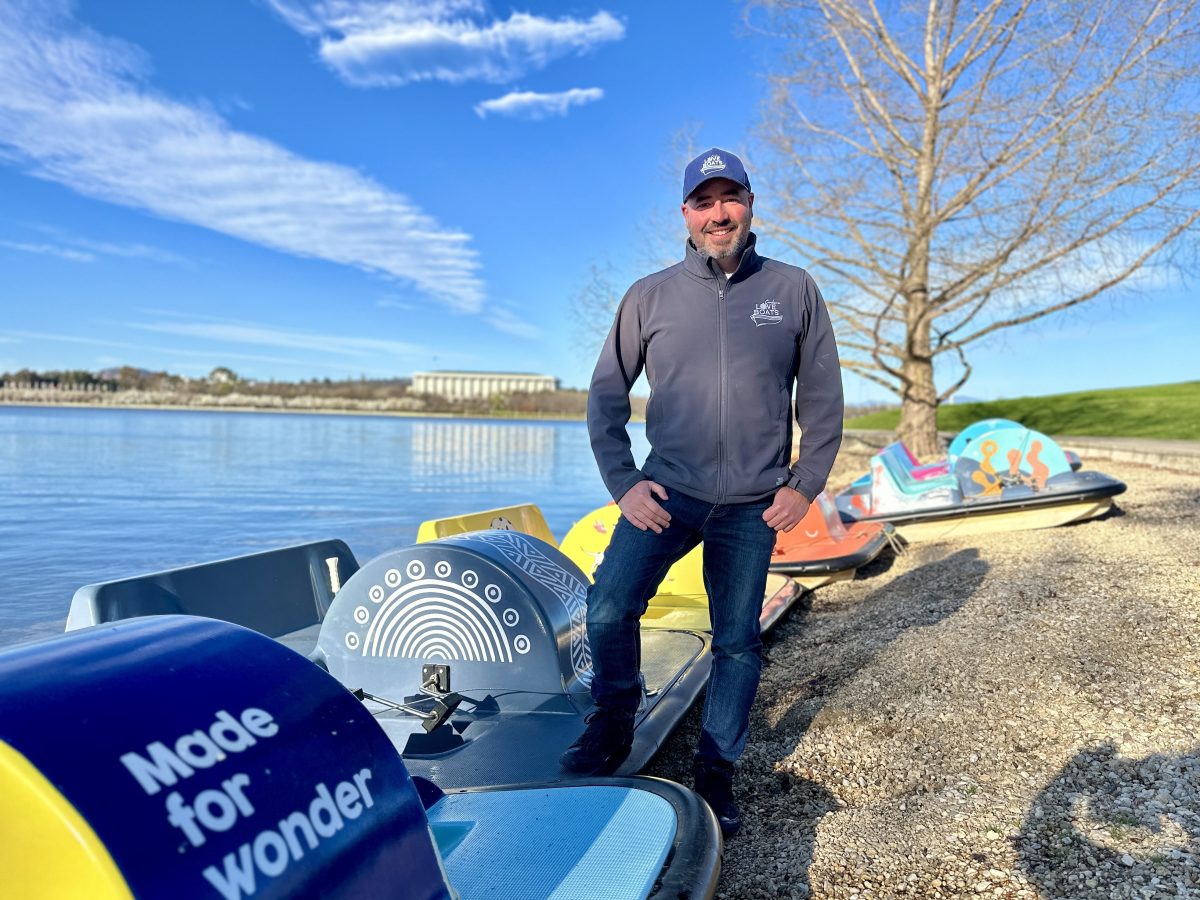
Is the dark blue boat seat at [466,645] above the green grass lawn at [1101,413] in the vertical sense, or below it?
below

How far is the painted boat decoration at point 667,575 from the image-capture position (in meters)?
4.77

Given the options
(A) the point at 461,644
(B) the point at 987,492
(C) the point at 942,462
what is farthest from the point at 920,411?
(A) the point at 461,644

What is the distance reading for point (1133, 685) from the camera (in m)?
3.60

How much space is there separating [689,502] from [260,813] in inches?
67.9

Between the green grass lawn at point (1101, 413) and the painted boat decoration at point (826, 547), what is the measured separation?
17.9m

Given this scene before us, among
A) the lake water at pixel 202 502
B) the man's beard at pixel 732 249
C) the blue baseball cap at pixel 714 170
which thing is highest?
the blue baseball cap at pixel 714 170

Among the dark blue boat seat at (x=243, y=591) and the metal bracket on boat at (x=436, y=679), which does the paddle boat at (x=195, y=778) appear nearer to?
the metal bracket on boat at (x=436, y=679)

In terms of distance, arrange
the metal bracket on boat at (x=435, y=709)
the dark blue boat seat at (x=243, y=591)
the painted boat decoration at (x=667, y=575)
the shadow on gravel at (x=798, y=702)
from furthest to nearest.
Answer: the painted boat decoration at (x=667, y=575), the dark blue boat seat at (x=243, y=591), the metal bracket on boat at (x=435, y=709), the shadow on gravel at (x=798, y=702)

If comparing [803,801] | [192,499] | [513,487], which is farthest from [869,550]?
[513,487]

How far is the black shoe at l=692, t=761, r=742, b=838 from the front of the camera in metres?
2.73

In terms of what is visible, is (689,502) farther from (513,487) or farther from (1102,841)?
(513,487)

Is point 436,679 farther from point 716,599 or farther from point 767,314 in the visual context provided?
point 767,314

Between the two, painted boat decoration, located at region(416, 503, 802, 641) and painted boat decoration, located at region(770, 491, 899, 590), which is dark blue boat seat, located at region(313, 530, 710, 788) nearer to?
painted boat decoration, located at region(416, 503, 802, 641)

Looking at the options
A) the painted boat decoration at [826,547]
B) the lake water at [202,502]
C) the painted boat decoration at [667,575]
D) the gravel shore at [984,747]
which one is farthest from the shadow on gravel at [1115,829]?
the lake water at [202,502]
